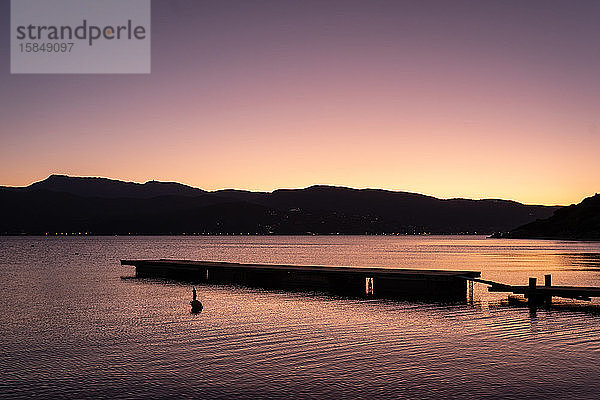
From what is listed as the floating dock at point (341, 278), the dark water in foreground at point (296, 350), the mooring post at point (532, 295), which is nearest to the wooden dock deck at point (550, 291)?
the mooring post at point (532, 295)

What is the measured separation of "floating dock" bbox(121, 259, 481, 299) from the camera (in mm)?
45469

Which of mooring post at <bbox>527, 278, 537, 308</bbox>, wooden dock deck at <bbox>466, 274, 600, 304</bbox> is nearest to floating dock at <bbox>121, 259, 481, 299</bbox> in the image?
wooden dock deck at <bbox>466, 274, 600, 304</bbox>

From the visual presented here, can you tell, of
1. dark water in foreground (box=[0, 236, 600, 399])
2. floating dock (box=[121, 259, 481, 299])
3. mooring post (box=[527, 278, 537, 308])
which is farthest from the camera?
floating dock (box=[121, 259, 481, 299])

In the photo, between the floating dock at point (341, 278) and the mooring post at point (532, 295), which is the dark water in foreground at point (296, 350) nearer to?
the mooring post at point (532, 295)

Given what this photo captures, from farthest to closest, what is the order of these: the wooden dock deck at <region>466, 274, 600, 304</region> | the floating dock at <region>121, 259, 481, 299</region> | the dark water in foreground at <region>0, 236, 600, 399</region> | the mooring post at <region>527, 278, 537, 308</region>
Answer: the floating dock at <region>121, 259, 481, 299</region> → the mooring post at <region>527, 278, 537, 308</region> → the wooden dock deck at <region>466, 274, 600, 304</region> → the dark water in foreground at <region>0, 236, 600, 399</region>

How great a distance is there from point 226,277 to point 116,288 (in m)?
10.8

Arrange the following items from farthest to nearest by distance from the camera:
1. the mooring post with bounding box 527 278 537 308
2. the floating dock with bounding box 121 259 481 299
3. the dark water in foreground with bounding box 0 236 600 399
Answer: the floating dock with bounding box 121 259 481 299 → the mooring post with bounding box 527 278 537 308 → the dark water in foreground with bounding box 0 236 600 399

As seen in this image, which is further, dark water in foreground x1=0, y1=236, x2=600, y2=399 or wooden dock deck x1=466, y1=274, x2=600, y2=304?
wooden dock deck x1=466, y1=274, x2=600, y2=304

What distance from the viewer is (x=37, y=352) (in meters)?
24.8

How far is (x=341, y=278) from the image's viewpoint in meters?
51.0

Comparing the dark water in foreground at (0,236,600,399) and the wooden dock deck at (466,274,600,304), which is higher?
the wooden dock deck at (466,274,600,304)

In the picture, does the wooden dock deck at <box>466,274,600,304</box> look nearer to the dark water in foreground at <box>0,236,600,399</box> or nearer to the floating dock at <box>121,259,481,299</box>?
the dark water in foreground at <box>0,236,600,399</box>

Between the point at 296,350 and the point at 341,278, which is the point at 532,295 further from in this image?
the point at 296,350

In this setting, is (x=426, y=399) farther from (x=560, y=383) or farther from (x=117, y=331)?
(x=117, y=331)
